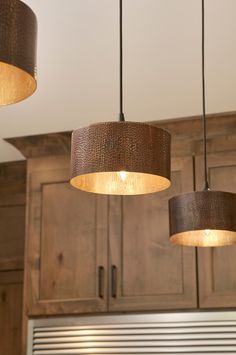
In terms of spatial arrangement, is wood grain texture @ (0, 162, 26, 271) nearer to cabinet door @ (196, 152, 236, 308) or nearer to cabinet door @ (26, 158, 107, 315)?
cabinet door @ (26, 158, 107, 315)

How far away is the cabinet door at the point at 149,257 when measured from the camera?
3533mm

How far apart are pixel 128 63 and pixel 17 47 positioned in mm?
1913

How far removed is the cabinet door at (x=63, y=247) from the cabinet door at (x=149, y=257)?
72 millimetres

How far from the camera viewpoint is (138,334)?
3557mm

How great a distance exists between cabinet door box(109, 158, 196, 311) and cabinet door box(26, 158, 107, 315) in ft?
0.24

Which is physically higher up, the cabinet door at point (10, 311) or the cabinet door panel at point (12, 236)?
the cabinet door panel at point (12, 236)

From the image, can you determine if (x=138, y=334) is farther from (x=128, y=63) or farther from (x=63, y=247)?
(x=128, y=63)

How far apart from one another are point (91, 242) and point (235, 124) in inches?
38.3

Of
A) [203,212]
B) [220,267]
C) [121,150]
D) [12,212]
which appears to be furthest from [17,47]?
[12,212]

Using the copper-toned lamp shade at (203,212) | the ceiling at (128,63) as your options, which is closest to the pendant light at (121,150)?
the copper-toned lamp shade at (203,212)

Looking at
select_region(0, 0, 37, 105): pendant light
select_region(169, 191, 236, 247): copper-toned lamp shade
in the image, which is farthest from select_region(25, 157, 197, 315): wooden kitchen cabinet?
select_region(0, 0, 37, 105): pendant light

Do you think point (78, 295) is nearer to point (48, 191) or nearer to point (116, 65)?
point (48, 191)

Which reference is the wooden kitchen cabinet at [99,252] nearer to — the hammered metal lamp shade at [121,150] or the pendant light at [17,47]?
the hammered metal lamp shade at [121,150]

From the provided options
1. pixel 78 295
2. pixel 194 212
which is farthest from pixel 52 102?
pixel 194 212
